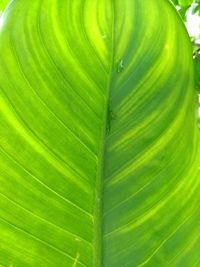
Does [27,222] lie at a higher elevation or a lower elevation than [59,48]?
lower

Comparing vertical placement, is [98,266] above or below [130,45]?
below

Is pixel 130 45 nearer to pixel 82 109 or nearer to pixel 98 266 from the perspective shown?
pixel 82 109

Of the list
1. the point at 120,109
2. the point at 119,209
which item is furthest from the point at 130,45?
the point at 119,209

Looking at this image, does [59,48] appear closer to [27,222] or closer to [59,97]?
[59,97]

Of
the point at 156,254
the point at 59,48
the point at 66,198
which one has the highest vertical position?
the point at 59,48

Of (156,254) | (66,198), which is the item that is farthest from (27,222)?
(156,254)
